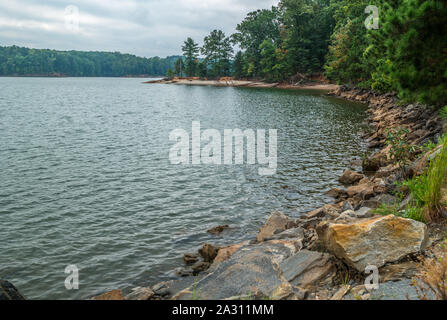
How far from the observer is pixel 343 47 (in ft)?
218

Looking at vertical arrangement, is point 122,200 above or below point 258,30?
below

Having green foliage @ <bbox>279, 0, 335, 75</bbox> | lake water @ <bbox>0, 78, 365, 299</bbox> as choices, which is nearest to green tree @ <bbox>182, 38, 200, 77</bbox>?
green foliage @ <bbox>279, 0, 335, 75</bbox>

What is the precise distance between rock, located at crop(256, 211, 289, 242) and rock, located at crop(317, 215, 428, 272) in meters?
4.23

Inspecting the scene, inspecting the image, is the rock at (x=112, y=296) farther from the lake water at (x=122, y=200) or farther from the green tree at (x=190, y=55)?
the green tree at (x=190, y=55)

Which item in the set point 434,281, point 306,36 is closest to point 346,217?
point 434,281

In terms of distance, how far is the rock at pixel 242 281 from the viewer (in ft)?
22.6

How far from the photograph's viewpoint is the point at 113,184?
17.0 meters

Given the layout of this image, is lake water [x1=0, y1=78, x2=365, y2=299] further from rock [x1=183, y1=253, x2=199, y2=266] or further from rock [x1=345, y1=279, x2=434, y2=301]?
rock [x1=345, y1=279, x2=434, y2=301]

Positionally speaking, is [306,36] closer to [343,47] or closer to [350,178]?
[343,47]

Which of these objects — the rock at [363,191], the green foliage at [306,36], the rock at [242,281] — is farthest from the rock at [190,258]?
the green foliage at [306,36]

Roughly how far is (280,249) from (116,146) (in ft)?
62.4

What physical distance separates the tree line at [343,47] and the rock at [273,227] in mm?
7672

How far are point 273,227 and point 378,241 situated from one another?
207 inches

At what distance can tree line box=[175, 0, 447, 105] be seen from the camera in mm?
12883
